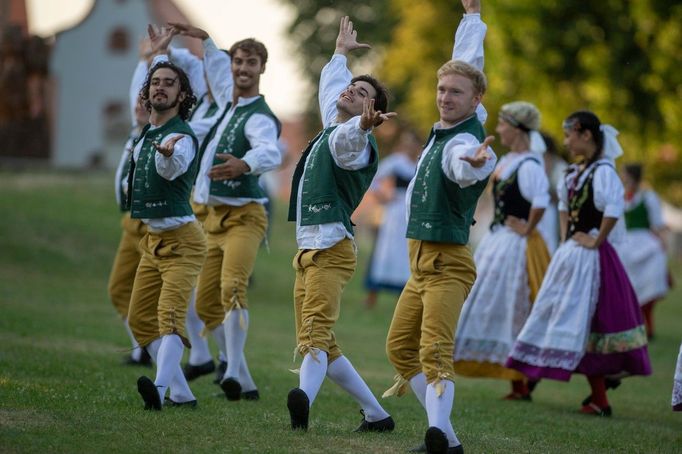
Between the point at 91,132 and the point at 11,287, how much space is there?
3306 cm

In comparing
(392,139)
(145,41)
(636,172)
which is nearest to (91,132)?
(392,139)

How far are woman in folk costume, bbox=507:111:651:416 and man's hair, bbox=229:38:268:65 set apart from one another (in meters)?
2.33

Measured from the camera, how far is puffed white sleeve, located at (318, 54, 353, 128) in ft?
21.8

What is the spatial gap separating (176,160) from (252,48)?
1.51m

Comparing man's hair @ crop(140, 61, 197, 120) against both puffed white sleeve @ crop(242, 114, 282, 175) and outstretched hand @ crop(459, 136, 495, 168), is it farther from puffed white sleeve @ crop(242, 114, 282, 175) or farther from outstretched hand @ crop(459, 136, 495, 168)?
outstretched hand @ crop(459, 136, 495, 168)

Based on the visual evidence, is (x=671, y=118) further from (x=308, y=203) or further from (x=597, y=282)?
(x=308, y=203)

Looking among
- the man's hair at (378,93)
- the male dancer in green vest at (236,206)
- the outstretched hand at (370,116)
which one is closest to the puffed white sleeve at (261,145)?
the male dancer in green vest at (236,206)

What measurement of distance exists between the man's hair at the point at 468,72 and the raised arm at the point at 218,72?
2673 millimetres

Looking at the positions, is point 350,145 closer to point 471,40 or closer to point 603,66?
point 471,40

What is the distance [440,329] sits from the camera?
19.0 ft

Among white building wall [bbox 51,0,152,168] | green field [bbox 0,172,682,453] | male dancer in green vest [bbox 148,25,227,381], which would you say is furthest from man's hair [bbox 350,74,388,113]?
white building wall [bbox 51,0,152,168]

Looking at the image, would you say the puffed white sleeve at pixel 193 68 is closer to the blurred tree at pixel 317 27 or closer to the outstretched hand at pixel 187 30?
the outstretched hand at pixel 187 30

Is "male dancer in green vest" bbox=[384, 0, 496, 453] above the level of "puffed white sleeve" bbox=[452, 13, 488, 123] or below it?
below

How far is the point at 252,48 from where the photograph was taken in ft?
26.2
